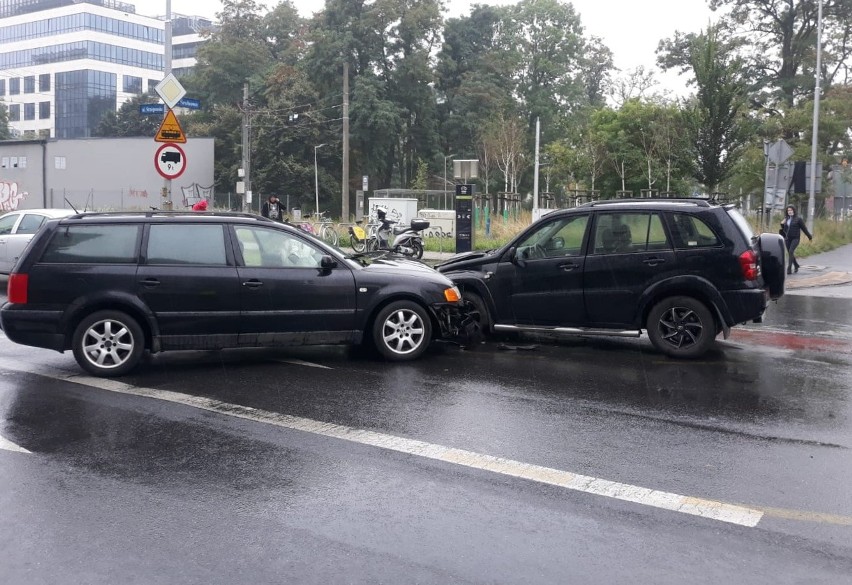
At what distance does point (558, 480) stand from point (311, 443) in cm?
185

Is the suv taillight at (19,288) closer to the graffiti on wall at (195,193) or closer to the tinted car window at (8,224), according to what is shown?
the tinted car window at (8,224)

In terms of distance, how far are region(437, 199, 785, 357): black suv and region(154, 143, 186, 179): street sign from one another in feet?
21.3

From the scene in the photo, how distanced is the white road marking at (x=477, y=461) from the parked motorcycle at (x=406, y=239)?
13154 mm

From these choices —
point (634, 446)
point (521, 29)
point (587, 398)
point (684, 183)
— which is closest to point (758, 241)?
point (587, 398)

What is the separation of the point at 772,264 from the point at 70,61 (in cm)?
10278

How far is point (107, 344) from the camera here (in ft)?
28.5

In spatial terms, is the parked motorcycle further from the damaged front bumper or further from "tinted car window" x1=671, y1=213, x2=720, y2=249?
"tinted car window" x1=671, y1=213, x2=720, y2=249

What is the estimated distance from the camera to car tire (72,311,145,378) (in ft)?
28.3

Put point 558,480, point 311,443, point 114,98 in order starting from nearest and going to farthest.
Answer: point 558,480, point 311,443, point 114,98

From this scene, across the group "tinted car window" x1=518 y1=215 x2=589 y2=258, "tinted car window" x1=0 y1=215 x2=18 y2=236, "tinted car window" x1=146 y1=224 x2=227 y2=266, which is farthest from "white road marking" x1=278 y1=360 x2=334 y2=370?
"tinted car window" x1=0 y1=215 x2=18 y2=236

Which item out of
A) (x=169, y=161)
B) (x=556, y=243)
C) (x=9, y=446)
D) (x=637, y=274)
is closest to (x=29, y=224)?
(x=169, y=161)

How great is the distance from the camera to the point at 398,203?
31594 millimetres

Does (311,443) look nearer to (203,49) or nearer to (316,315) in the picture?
(316,315)

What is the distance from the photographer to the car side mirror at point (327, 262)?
9.27 metres
